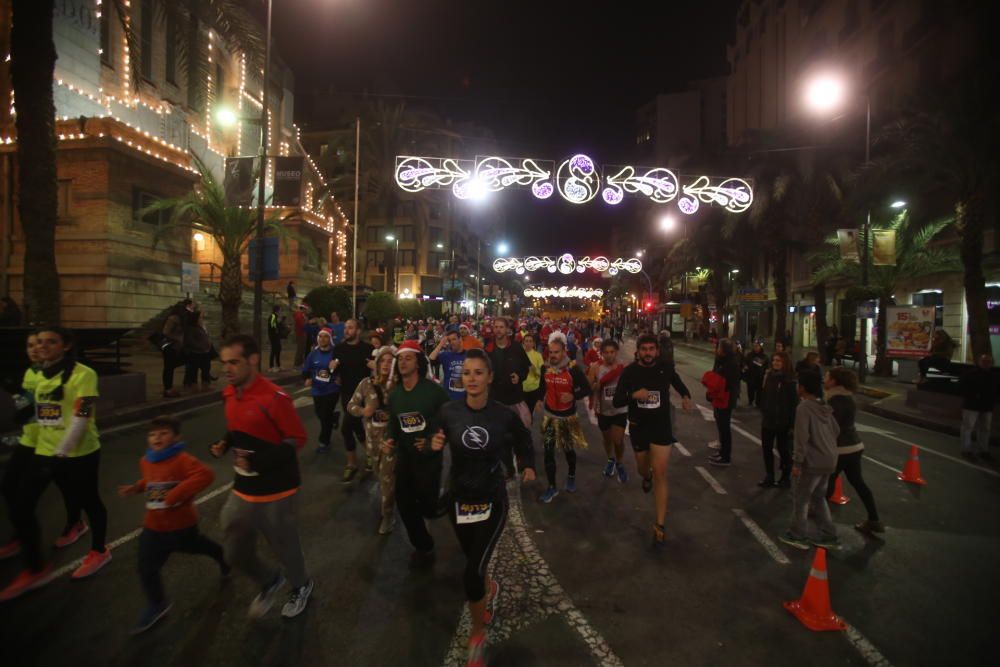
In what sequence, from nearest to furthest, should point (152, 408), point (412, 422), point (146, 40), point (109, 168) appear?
point (412, 422), point (152, 408), point (109, 168), point (146, 40)

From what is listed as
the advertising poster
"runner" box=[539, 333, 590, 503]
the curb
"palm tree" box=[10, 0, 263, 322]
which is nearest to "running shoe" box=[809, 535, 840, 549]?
"runner" box=[539, 333, 590, 503]

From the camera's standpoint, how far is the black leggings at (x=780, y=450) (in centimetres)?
674

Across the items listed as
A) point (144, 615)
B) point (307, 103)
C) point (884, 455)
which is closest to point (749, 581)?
point (144, 615)

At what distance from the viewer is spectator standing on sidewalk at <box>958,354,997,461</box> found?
8.21 meters

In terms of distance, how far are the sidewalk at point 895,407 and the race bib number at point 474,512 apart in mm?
11716

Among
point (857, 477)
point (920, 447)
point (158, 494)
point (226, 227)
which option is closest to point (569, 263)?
point (226, 227)

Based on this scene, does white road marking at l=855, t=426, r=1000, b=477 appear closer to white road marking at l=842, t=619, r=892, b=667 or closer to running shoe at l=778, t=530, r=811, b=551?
running shoe at l=778, t=530, r=811, b=551

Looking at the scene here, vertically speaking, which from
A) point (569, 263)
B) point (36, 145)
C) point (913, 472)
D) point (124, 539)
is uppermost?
point (569, 263)

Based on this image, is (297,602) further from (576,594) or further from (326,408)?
(326,408)

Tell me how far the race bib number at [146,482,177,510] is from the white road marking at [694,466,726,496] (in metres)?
5.76

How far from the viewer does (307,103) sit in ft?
231

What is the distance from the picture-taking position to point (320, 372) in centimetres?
744

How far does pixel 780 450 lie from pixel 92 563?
7256mm

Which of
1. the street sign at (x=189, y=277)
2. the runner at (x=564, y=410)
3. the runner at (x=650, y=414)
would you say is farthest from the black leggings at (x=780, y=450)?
the street sign at (x=189, y=277)
